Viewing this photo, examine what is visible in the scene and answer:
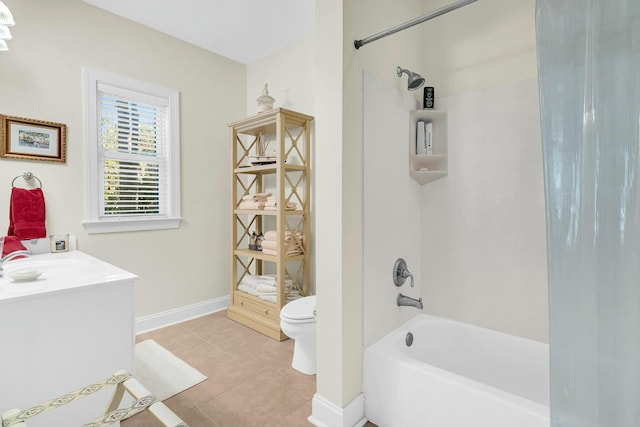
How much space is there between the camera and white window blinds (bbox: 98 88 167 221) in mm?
2686

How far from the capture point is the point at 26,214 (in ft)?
7.22

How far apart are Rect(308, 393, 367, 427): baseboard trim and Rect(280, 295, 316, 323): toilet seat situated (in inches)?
20.3

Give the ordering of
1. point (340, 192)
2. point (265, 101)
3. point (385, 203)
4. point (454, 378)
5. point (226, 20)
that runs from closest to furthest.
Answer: point (454, 378), point (340, 192), point (385, 203), point (226, 20), point (265, 101)

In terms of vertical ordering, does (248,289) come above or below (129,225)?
below

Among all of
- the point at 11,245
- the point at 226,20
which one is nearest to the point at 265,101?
the point at 226,20

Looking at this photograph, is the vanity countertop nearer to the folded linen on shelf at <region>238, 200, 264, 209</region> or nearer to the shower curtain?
the folded linen on shelf at <region>238, 200, 264, 209</region>

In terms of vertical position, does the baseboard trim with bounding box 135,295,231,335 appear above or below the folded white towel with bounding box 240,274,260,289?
below

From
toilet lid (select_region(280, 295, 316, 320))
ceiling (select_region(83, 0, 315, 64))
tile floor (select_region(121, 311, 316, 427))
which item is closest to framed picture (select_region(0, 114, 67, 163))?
ceiling (select_region(83, 0, 315, 64))

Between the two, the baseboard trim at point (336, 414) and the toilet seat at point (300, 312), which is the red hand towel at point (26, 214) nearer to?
the toilet seat at point (300, 312)

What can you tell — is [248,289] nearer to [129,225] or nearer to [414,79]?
[129,225]

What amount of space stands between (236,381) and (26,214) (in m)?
1.83

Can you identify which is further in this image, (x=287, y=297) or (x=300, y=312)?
(x=287, y=297)

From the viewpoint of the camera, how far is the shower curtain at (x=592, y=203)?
95 centimetres

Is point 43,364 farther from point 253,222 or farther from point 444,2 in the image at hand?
point 444,2
